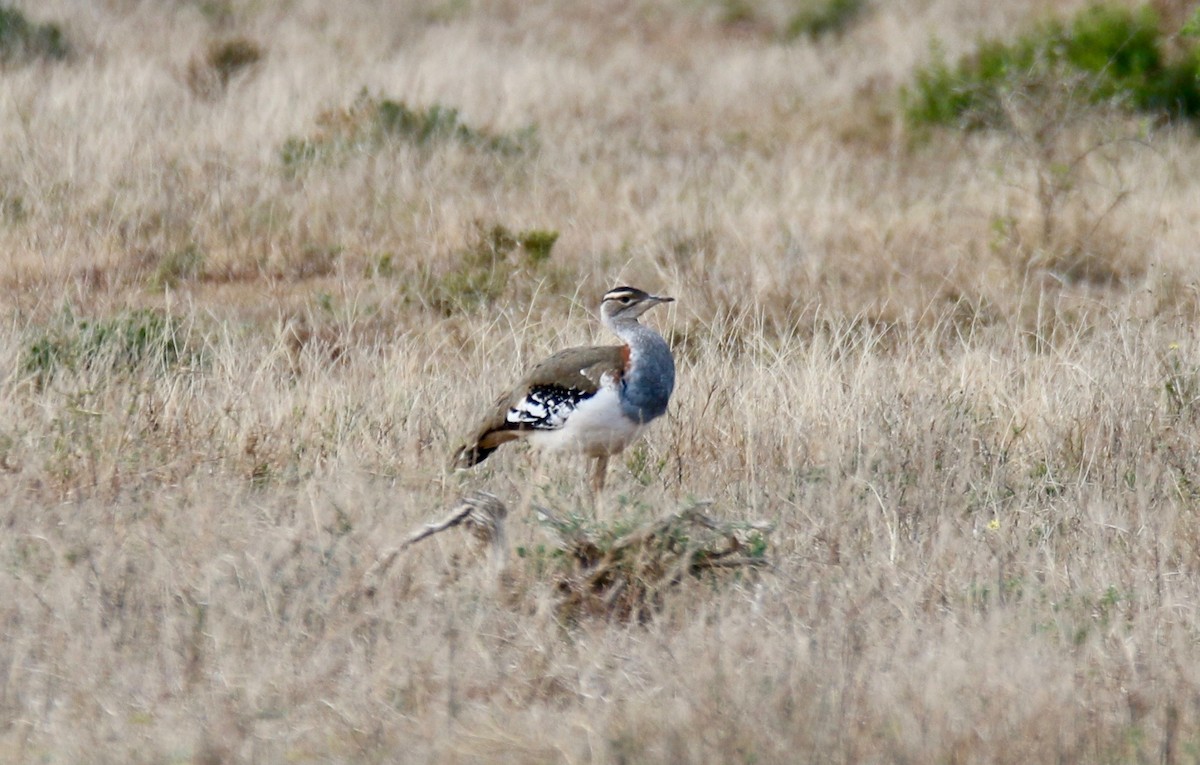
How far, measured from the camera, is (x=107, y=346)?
304 inches

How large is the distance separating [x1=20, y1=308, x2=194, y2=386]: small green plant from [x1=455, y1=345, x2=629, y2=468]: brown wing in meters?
1.95

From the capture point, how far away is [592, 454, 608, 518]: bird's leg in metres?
5.69

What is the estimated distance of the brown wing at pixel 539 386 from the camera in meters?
6.30

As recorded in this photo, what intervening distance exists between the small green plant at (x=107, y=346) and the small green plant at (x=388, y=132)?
3982 mm

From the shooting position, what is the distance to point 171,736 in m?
3.86

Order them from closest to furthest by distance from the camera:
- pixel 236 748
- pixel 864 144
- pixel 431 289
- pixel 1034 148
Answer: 1. pixel 236 748
2. pixel 431 289
3. pixel 1034 148
4. pixel 864 144

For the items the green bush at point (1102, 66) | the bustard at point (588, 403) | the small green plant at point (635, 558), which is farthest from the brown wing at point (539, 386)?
the green bush at point (1102, 66)

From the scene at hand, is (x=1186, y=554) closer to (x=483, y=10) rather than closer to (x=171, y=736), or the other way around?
(x=171, y=736)

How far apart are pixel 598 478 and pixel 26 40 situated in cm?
1022

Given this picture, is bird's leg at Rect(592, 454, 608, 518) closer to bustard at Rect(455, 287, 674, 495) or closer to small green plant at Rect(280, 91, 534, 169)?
bustard at Rect(455, 287, 674, 495)

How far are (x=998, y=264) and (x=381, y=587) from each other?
714 cm

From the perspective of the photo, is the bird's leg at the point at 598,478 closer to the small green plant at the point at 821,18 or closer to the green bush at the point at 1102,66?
the green bush at the point at 1102,66

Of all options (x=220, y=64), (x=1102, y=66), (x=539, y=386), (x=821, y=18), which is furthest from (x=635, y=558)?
(x=821, y=18)

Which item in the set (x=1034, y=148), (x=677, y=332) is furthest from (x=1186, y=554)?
(x=1034, y=148)
